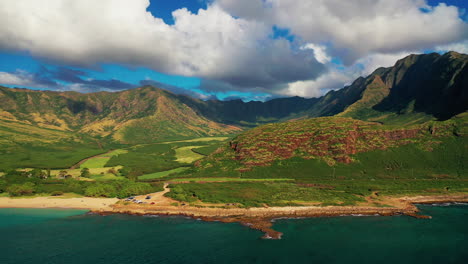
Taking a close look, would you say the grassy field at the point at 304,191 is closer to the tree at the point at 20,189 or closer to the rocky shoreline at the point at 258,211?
the rocky shoreline at the point at 258,211

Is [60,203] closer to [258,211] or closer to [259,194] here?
[258,211]

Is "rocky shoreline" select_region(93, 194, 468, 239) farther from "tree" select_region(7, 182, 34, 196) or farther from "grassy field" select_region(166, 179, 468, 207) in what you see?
"tree" select_region(7, 182, 34, 196)

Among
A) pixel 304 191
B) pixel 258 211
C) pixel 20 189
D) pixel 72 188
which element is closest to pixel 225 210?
pixel 258 211

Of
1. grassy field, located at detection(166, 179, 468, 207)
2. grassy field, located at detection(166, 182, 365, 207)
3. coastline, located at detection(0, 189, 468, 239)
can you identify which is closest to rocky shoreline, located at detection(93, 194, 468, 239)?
coastline, located at detection(0, 189, 468, 239)

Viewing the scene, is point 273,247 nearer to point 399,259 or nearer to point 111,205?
point 399,259

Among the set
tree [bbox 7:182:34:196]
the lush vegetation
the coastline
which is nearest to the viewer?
the coastline

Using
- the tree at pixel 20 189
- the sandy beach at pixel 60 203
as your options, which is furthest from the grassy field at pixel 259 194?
the tree at pixel 20 189
